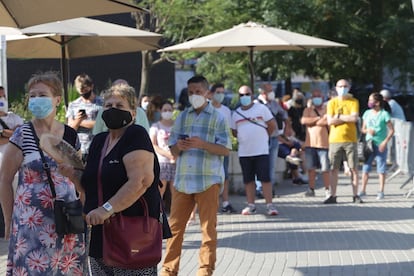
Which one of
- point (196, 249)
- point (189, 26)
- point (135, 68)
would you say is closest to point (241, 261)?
point (196, 249)

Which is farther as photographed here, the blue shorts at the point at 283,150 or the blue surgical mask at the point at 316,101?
the blue shorts at the point at 283,150

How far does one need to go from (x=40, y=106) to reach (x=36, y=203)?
1.98ft

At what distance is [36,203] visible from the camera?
5535mm

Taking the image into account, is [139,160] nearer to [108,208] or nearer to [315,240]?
[108,208]

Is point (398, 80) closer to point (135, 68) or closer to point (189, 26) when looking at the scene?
point (189, 26)

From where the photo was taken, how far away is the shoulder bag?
5.44 meters

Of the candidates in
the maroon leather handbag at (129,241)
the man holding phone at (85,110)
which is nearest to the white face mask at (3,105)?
the man holding phone at (85,110)

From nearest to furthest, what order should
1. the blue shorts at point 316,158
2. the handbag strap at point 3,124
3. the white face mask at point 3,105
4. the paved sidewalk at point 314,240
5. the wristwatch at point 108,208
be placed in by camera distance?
1. the wristwatch at point 108,208
2. the paved sidewalk at point 314,240
3. the handbag strap at point 3,124
4. the white face mask at point 3,105
5. the blue shorts at point 316,158

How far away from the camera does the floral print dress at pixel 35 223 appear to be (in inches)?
218

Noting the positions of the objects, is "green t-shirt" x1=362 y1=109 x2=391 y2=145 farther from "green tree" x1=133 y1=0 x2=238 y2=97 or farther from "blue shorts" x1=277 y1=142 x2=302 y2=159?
"green tree" x1=133 y1=0 x2=238 y2=97

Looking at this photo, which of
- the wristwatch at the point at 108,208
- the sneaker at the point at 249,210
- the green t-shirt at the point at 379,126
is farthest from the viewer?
the green t-shirt at the point at 379,126

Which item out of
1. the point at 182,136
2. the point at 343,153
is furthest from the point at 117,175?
the point at 343,153

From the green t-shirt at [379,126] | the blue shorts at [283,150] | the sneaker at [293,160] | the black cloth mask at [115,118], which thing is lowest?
the sneaker at [293,160]

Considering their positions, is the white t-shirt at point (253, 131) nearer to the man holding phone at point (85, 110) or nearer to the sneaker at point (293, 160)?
the man holding phone at point (85, 110)
